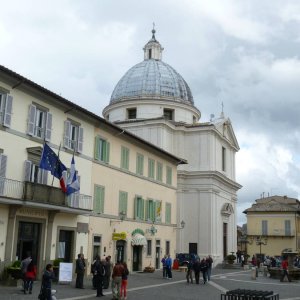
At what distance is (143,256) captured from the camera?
117 ft

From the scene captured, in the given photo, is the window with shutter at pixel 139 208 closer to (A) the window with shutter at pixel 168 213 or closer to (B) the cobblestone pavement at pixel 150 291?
(A) the window with shutter at pixel 168 213

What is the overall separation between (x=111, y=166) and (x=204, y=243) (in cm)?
2176

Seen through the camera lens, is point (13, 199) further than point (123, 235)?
No

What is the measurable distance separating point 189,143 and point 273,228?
1117 inches

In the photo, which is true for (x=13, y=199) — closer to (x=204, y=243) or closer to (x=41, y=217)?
(x=41, y=217)

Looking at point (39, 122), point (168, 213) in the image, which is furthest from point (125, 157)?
point (39, 122)

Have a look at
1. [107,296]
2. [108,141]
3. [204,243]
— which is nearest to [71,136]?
[108,141]

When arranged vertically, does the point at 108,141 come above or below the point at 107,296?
above

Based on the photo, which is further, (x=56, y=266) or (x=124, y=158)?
(x=124, y=158)

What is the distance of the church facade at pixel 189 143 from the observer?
50.3 m

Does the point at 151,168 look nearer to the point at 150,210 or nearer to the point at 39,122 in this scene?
the point at 150,210

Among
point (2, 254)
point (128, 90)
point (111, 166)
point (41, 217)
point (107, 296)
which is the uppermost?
point (128, 90)

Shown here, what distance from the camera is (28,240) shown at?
24.1m

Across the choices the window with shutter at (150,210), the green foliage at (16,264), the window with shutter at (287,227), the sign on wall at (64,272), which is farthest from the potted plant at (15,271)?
the window with shutter at (287,227)
